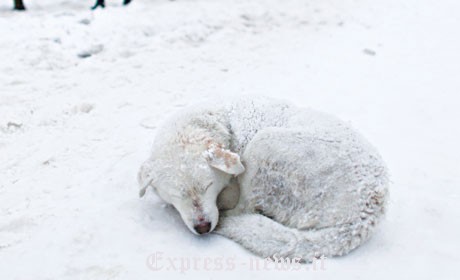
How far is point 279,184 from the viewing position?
334 cm

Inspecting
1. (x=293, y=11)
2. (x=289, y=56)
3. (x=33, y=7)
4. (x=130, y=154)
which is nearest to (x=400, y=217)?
(x=130, y=154)

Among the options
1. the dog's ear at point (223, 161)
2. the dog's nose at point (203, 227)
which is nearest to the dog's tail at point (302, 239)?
the dog's nose at point (203, 227)

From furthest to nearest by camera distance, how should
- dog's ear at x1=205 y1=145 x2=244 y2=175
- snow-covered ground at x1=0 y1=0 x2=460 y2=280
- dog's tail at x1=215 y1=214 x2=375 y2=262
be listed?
dog's ear at x1=205 y1=145 x2=244 y2=175 → snow-covered ground at x1=0 y1=0 x2=460 y2=280 → dog's tail at x1=215 y1=214 x2=375 y2=262

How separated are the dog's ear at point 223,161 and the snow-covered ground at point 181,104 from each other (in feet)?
1.75

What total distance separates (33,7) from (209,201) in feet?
25.5

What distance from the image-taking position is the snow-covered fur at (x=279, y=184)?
120 inches

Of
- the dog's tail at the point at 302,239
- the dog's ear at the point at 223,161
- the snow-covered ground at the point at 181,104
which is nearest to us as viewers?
the dog's tail at the point at 302,239

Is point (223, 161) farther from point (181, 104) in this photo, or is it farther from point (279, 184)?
point (181, 104)

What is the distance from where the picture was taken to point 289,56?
25.6ft

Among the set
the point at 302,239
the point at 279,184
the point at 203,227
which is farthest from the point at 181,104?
the point at 302,239

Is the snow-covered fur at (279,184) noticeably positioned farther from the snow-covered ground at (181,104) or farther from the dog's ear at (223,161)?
the snow-covered ground at (181,104)

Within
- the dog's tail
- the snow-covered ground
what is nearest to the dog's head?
the snow-covered ground

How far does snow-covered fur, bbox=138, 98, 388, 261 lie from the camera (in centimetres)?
304

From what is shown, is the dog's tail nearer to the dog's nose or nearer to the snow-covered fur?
the snow-covered fur
